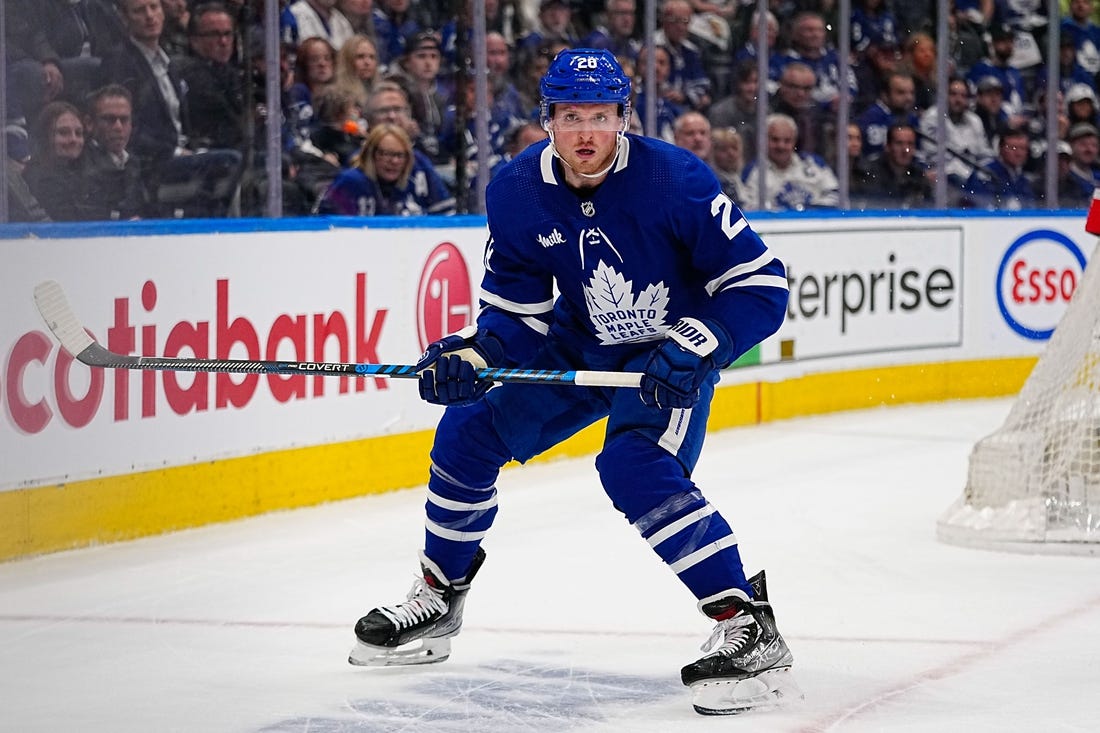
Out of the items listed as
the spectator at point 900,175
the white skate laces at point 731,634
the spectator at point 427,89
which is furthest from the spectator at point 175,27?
the spectator at point 900,175

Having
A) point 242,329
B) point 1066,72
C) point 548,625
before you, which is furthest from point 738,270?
point 1066,72

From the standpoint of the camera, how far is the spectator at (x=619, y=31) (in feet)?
22.2

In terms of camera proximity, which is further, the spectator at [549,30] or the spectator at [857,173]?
the spectator at [857,173]

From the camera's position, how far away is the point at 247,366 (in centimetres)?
340

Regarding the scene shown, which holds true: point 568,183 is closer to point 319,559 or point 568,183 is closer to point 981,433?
point 319,559

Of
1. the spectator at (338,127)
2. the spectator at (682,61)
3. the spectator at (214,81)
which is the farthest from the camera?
the spectator at (682,61)

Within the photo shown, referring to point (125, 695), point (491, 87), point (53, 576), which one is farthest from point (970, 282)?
point (125, 695)

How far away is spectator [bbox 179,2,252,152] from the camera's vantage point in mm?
5074

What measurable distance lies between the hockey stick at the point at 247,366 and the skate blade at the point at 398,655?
0.51 m

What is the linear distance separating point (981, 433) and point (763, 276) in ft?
13.7

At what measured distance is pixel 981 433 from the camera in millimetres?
6969

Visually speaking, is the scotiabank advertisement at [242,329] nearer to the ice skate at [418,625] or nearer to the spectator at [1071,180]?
the ice skate at [418,625]

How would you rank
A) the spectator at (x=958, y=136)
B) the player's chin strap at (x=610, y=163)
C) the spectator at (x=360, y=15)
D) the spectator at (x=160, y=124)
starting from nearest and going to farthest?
the player's chin strap at (x=610, y=163)
the spectator at (x=160, y=124)
the spectator at (x=360, y=15)
the spectator at (x=958, y=136)

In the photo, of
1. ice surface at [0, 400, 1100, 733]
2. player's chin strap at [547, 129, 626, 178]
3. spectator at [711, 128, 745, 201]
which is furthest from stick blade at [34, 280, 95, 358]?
spectator at [711, 128, 745, 201]
